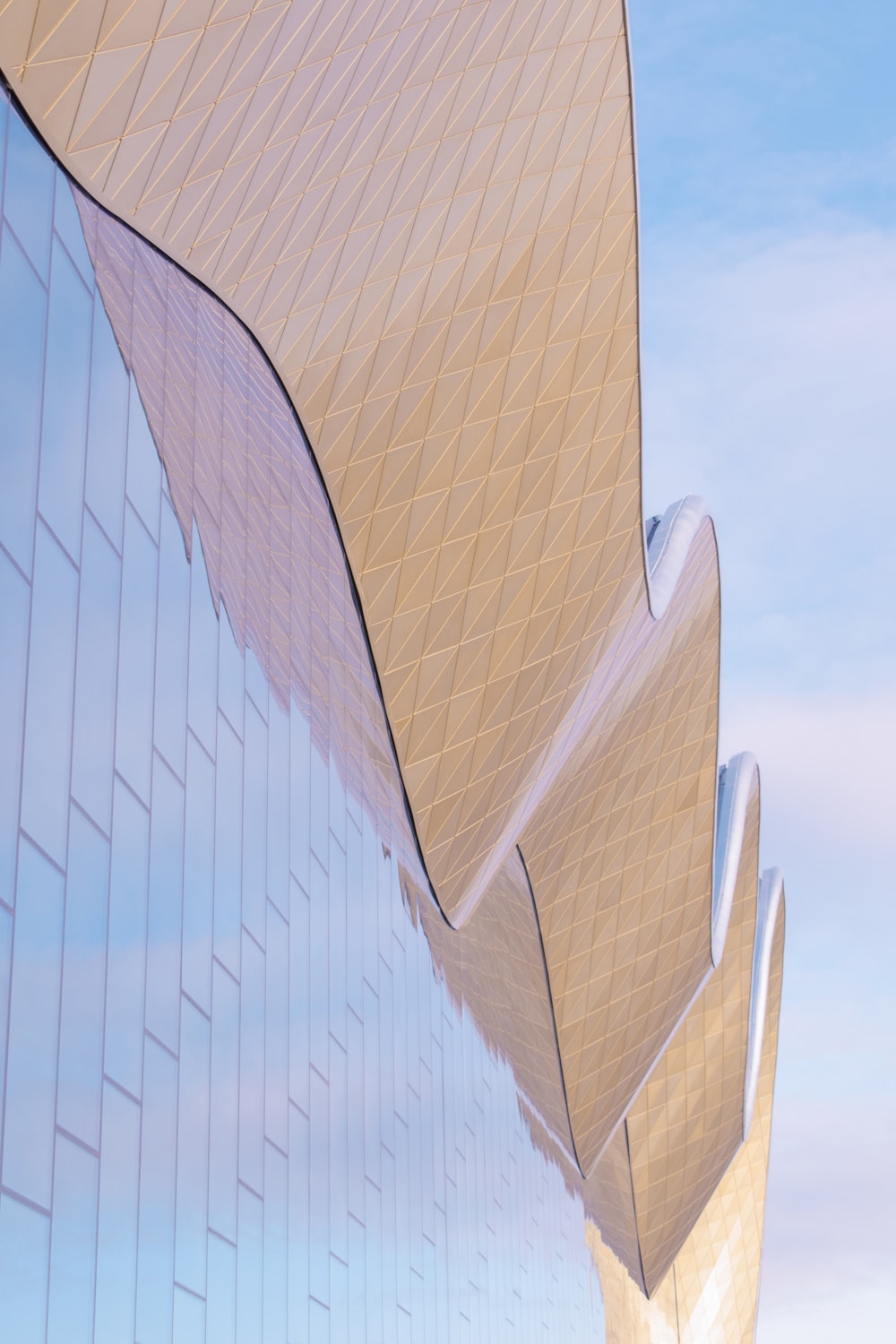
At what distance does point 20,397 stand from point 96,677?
2.11 metres

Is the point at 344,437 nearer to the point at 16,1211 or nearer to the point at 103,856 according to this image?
the point at 103,856

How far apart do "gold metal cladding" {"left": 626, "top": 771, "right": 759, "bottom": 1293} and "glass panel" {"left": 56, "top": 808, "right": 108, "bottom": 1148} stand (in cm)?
3709

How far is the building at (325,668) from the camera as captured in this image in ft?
35.7

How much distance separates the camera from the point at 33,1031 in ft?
31.4

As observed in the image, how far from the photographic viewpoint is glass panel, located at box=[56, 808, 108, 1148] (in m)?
10.1

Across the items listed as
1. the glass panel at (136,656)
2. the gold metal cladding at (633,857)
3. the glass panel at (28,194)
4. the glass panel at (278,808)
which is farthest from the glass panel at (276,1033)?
the gold metal cladding at (633,857)

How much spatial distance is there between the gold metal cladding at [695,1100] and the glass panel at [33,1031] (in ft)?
125

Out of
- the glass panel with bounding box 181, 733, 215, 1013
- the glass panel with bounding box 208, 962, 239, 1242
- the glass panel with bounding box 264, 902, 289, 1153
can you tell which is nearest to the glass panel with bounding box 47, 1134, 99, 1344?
the glass panel with bounding box 181, 733, 215, 1013

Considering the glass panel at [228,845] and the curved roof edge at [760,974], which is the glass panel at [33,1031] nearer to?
the glass panel at [228,845]

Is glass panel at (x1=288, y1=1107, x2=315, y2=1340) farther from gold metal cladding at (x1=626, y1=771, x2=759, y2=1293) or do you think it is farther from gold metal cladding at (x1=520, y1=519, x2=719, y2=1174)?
gold metal cladding at (x1=626, y1=771, x2=759, y2=1293)

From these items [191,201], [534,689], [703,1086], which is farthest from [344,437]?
[703,1086]

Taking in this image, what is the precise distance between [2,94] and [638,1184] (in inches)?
1671

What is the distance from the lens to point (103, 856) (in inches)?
439

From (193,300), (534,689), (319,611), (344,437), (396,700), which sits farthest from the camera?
(534,689)
